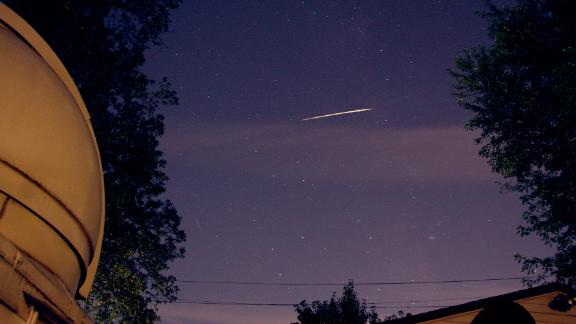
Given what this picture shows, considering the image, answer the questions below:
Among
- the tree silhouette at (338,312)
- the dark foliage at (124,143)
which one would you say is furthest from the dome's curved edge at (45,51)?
the tree silhouette at (338,312)

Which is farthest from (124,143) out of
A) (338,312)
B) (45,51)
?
(338,312)

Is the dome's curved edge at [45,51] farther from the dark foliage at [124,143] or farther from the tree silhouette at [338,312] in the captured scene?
the tree silhouette at [338,312]

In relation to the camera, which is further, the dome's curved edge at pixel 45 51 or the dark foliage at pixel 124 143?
the dark foliage at pixel 124 143

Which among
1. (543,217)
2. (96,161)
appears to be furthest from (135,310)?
(543,217)

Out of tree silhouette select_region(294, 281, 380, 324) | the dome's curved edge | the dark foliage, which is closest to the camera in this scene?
the dome's curved edge

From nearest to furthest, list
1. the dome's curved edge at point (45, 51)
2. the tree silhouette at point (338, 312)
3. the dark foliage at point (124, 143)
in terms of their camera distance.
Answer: the dome's curved edge at point (45, 51)
the dark foliage at point (124, 143)
the tree silhouette at point (338, 312)

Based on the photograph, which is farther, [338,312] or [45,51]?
[338,312]

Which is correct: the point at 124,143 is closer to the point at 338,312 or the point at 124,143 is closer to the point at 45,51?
the point at 45,51

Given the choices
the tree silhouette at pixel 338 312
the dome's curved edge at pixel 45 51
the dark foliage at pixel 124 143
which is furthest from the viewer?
the tree silhouette at pixel 338 312

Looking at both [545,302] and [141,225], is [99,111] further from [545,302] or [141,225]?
[545,302]

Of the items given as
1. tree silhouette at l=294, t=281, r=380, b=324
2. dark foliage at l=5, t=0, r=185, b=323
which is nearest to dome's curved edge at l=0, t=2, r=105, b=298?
dark foliage at l=5, t=0, r=185, b=323

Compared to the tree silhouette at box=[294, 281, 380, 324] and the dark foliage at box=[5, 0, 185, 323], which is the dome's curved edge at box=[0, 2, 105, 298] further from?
the tree silhouette at box=[294, 281, 380, 324]

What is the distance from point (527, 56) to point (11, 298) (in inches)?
594

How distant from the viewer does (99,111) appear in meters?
11.3
